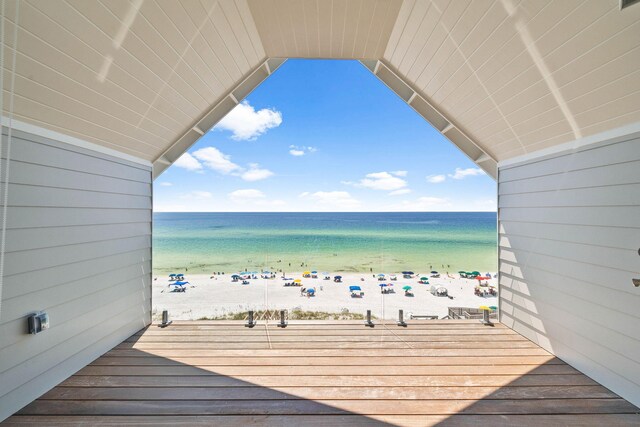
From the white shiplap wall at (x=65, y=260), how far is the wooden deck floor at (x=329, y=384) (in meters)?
0.25

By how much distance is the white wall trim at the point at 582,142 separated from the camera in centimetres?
211

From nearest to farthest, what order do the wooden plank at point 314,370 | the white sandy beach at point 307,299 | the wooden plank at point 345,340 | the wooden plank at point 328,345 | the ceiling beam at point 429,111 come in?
the wooden plank at point 314,370, the wooden plank at point 328,345, the wooden plank at point 345,340, the ceiling beam at point 429,111, the white sandy beach at point 307,299

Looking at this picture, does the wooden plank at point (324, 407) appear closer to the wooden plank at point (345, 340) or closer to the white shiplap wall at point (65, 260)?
the white shiplap wall at point (65, 260)

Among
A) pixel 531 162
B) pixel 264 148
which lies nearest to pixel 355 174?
pixel 264 148

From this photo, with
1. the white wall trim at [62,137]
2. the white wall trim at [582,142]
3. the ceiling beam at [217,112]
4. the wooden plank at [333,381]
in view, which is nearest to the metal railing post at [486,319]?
the wooden plank at [333,381]

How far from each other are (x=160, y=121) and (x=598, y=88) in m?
3.95

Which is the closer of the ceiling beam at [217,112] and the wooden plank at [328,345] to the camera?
the wooden plank at [328,345]

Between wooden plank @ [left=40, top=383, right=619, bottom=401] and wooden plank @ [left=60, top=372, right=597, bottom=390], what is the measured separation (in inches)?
1.7

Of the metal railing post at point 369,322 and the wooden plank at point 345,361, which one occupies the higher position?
the metal railing post at point 369,322

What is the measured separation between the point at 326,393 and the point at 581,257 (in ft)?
8.99

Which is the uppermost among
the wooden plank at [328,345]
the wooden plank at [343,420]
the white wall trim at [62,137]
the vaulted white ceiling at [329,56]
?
the vaulted white ceiling at [329,56]

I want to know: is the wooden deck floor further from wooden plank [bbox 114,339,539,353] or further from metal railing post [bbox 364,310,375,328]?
metal railing post [bbox 364,310,375,328]

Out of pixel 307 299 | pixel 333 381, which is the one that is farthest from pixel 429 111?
pixel 307 299

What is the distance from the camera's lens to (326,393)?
2.20 metres
